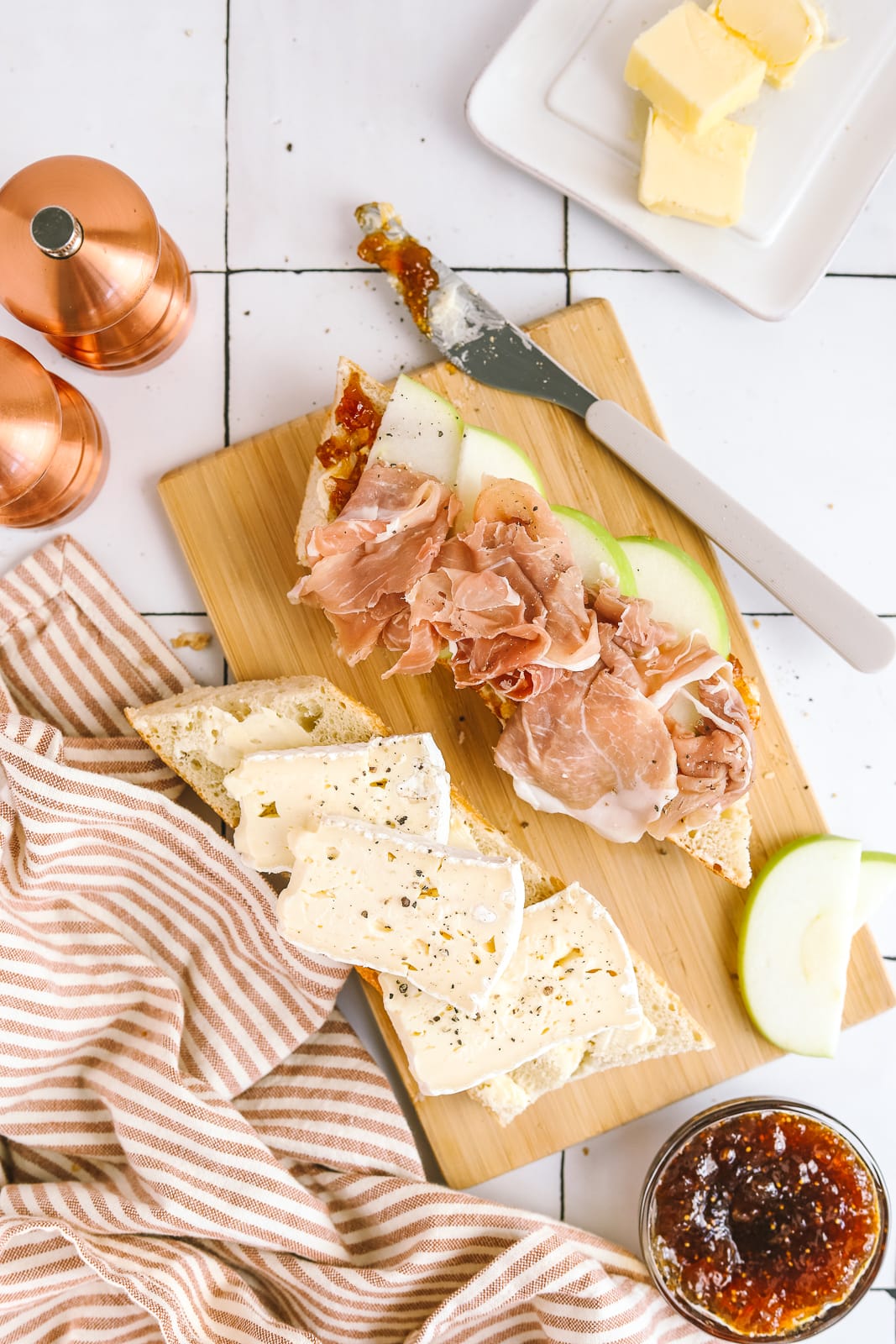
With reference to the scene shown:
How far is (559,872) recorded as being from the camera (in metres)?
2.23

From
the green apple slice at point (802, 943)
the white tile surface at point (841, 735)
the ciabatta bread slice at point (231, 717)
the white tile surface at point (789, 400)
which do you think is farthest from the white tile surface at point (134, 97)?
the green apple slice at point (802, 943)

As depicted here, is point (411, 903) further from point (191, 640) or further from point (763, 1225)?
point (763, 1225)

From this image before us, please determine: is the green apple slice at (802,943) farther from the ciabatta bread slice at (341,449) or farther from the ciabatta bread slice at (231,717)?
the ciabatta bread slice at (341,449)

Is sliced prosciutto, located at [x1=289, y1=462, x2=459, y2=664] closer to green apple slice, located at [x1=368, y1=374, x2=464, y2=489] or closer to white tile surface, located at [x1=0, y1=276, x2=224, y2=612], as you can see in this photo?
green apple slice, located at [x1=368, y1=374, x2=464, y2=489]

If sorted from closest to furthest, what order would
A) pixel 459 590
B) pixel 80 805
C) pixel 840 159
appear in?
pixel 459 590, pixel 80 805, pixel 840 159

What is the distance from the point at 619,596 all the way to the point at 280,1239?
1.57 m

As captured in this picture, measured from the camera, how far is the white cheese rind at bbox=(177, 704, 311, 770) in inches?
81.0

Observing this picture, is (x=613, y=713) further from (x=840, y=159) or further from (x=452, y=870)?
(x=840, y=159)

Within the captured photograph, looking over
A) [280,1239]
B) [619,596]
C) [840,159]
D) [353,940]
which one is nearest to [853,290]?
[840,159]

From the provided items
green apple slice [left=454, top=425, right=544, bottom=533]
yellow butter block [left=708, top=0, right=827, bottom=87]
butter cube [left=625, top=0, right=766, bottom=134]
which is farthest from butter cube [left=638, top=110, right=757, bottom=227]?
green apple slice [left=454, top=425, right=544, bottom=533]

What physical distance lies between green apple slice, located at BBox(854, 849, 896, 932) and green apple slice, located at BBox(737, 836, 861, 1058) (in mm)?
46

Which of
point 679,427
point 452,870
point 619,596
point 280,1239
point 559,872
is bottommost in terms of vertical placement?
point 280,1239

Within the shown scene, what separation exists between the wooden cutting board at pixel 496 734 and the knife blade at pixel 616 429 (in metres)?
0.07

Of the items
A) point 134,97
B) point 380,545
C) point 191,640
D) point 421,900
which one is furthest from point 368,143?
point 421,900
